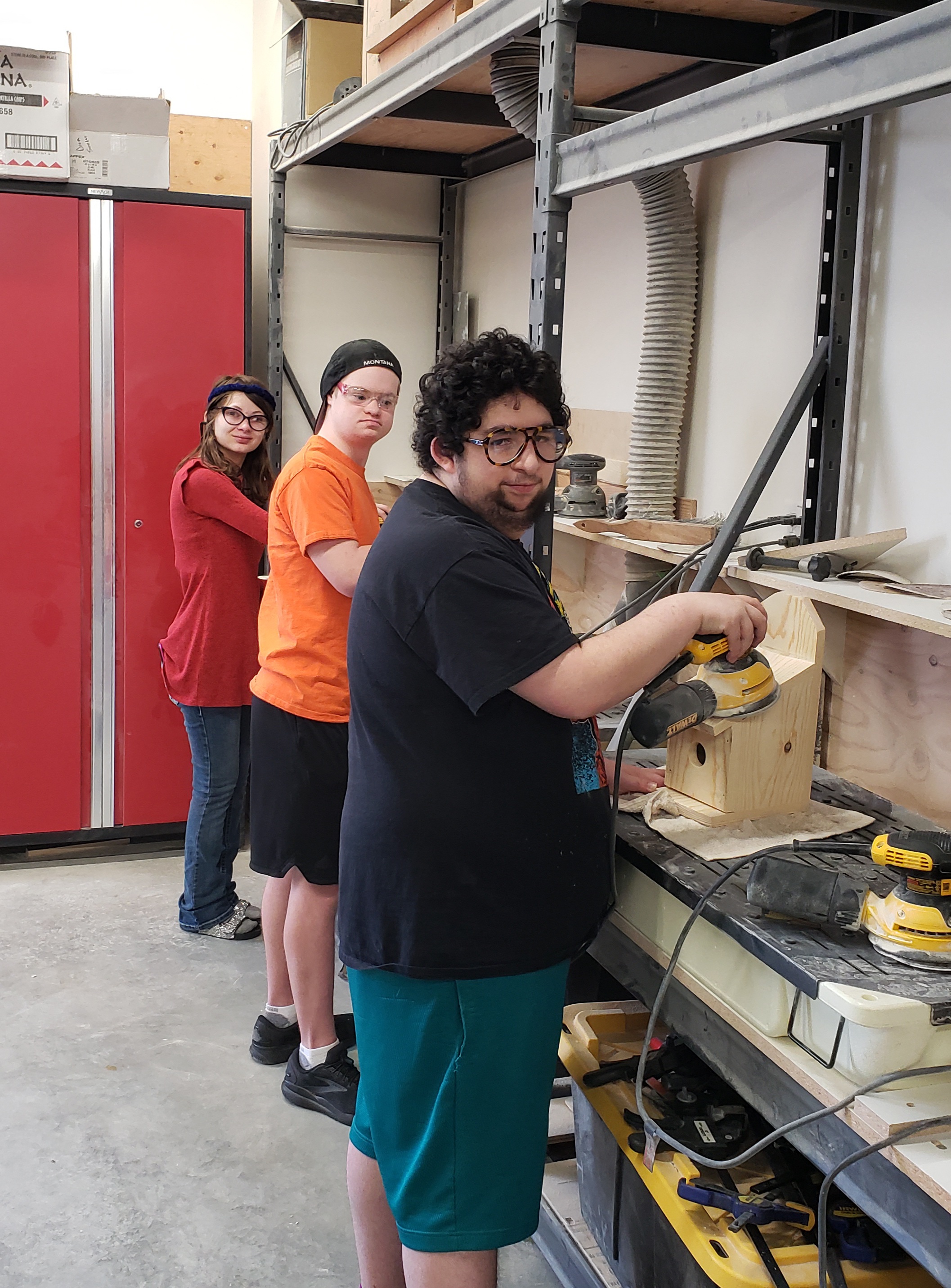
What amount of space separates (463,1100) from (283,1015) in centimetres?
133

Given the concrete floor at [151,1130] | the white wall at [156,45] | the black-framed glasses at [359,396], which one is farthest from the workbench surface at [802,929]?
the white wall at [156,45]

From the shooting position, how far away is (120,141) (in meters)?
3.56

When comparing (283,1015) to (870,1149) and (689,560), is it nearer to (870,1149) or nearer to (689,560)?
(689,560)

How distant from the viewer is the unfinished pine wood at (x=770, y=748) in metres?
1.63

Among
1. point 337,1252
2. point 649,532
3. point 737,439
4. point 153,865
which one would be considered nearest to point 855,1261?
point 337,1252

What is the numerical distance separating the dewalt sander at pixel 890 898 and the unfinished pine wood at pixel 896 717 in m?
0.56

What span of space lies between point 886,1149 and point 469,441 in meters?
0.91

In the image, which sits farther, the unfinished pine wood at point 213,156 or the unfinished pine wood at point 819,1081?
the unfinished pine wood at point 213,156

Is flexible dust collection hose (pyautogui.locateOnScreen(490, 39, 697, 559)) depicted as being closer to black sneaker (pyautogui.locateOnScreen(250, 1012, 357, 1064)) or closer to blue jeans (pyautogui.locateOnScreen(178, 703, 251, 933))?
black sneaker (pyautogui.locateOnScreen(250, 1012, 357, 1064))

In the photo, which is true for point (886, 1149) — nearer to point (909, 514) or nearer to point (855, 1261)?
point (855, 1261)

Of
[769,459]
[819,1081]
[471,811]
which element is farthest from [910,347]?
[819,1081]

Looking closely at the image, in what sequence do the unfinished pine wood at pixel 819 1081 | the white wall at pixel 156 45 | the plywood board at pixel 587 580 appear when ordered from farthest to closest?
the white wall at pixel 156 45 → the plywood board at pixel 587 580 → the unfinished pine wood at pixel 819 1081

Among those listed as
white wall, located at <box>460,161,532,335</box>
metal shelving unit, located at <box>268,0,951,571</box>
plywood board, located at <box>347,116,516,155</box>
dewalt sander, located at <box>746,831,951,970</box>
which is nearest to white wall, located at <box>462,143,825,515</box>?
metal shelving unit, located at <box>268,0,951,571</box>

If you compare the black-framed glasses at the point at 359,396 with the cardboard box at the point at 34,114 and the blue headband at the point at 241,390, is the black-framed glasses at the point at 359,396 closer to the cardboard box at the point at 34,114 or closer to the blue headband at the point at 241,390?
the blue headband at the point at 241,390
